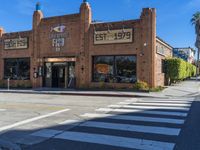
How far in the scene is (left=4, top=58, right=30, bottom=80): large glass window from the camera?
30297mm

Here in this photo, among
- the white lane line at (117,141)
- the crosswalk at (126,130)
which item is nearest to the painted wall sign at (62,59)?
the crosswalk at (126,130)

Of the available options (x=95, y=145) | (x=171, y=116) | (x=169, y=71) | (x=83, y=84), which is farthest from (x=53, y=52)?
(x=95, y=145)

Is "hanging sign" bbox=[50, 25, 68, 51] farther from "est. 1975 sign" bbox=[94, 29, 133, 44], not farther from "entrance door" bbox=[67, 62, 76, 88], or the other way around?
"est. 1975 sign" bbox=[94, 29, 133, 44]

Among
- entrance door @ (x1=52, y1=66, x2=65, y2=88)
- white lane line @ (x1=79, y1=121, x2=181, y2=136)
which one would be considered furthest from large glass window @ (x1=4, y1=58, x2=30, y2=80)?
white lane line @ (x1=79, y1=121, x2=181, y2=136)

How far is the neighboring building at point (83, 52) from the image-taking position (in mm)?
24219

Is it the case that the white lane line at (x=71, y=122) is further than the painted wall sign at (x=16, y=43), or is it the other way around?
the painted wall sign at (x=16, y=43)

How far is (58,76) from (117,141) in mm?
21659

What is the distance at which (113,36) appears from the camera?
25125 mm

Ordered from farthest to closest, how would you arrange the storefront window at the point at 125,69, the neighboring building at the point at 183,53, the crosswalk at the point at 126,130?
the neighboring building at the point at 183,53, the storefront window at the point at 125,69, the crosswalk at the point at 126,130

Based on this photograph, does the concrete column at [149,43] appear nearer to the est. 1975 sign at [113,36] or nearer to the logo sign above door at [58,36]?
the est. 1975 sign at [113,36]

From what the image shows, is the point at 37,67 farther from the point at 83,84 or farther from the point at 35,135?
the point at 35,135

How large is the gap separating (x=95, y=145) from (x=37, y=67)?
23089 mm

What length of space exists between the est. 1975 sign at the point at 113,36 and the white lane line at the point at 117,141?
1728 centimetres

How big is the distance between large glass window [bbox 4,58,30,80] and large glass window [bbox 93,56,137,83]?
791cm
